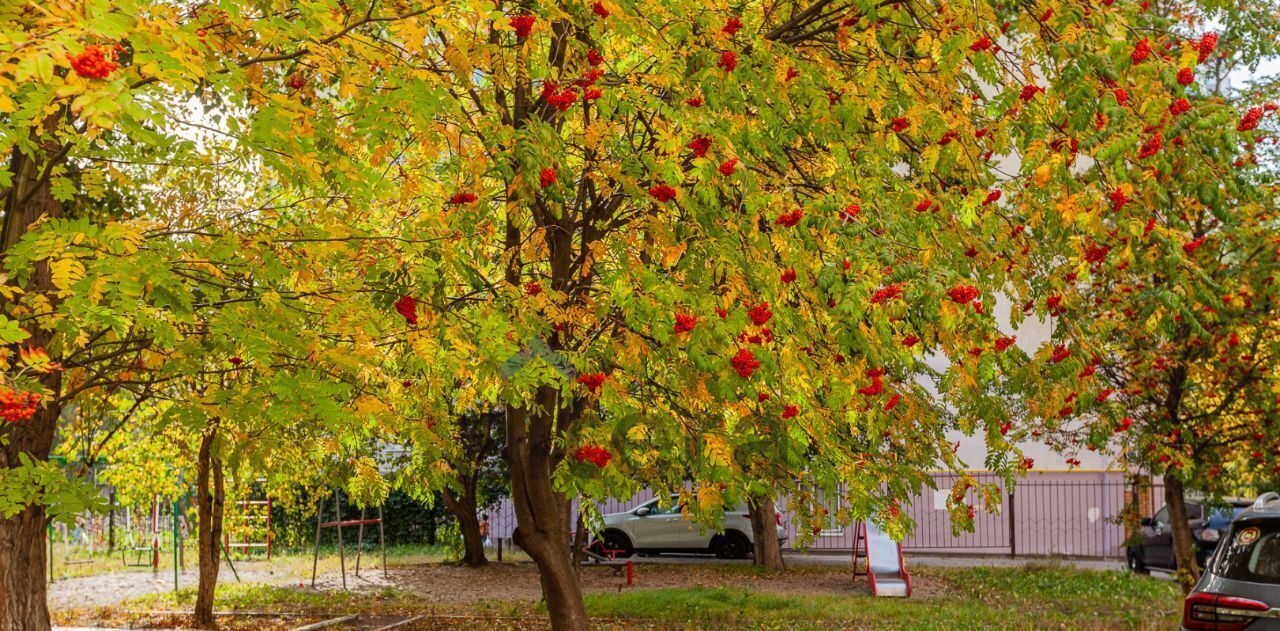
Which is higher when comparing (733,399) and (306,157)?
(306,157)

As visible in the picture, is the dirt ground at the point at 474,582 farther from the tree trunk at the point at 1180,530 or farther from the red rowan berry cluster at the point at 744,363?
the red rowan berry cluster at the point at 744,363

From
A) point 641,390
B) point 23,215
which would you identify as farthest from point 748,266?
point 23,215

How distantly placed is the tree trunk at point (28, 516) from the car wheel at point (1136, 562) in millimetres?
16382

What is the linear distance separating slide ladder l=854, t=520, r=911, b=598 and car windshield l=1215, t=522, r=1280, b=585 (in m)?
9.65

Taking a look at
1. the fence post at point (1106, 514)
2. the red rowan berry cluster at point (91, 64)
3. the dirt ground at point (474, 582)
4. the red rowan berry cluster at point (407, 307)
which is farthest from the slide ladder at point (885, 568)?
the red rowan berry cluster at point (91, 64)

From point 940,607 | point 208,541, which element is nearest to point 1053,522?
point 940,607

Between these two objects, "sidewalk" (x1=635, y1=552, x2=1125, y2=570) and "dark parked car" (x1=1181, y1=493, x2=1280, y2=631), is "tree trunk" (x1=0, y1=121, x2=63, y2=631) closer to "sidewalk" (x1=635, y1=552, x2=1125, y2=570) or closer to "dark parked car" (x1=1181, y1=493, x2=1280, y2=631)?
"dark parked car" (x1=1181, y1=493, x2=1280, y2=631)

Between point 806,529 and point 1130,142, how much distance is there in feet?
11.5

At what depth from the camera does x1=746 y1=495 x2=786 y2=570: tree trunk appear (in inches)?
764

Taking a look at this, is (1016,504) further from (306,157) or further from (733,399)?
(306,157)

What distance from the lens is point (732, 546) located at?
21625 mm

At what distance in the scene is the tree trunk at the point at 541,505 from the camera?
9.08m

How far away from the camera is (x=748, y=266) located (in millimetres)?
6656

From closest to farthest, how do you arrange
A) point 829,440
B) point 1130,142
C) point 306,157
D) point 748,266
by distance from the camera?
point 306,157 < point 1130,142 < point 748,266 < point 829,440
